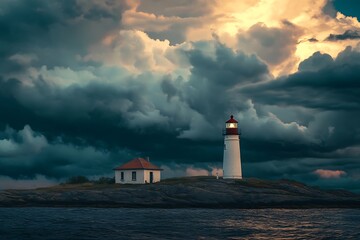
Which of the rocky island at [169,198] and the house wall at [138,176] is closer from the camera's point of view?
the rocky island at [169,198]

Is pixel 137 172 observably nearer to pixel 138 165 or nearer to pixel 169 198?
pixel 138 165

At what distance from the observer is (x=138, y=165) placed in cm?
9088

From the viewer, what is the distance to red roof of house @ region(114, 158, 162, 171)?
9069 centimetres

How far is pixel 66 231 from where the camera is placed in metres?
42.8

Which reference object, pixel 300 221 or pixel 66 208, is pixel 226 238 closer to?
pixel 300 221

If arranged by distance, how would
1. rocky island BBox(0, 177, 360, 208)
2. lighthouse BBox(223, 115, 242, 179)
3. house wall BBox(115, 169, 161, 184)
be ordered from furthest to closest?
house wall BBox(115, 169, 161, 184), lighthouse BBox(223, 115, 242, 179), rocky island BBox(0, 177, 360, 208)

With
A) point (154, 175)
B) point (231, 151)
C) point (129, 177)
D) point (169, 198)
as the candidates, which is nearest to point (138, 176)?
point (129, 177)

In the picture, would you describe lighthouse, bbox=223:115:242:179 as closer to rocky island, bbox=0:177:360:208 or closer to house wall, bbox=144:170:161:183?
rocky island, bbox=0:177:360:208

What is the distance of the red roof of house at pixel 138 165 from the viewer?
298 ft

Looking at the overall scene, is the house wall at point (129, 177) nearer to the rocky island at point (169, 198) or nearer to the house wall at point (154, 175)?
the house wall at point (154, 175)

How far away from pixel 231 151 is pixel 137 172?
1679cm

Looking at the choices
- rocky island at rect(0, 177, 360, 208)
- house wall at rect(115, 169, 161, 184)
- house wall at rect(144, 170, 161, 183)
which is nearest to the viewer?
rocky island at rect(0, 177, 360, 208)

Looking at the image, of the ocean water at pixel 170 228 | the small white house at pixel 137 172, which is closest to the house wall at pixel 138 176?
the small white house at pixel 137 172

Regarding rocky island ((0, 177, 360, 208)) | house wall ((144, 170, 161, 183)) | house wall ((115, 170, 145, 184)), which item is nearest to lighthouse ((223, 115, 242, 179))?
rocky island ((0, 177, 360, 208))
